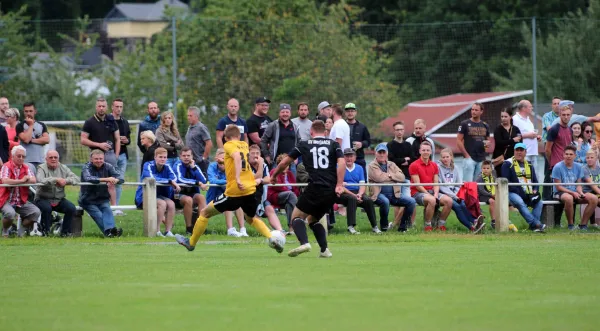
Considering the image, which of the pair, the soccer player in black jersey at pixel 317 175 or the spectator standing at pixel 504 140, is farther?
the spectator standing at pixel 504 140

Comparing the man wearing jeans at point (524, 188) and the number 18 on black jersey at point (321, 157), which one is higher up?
the number 18 on black jersey at point (321, 157)

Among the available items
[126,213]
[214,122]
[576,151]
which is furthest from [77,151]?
[576,151]

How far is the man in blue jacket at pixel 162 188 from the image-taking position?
60.7 ft

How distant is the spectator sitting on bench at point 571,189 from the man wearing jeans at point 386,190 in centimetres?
274

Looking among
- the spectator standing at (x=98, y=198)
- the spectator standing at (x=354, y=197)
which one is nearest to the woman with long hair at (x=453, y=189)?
the spectator standing at (x=354, y=197)

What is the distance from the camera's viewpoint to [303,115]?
20.1 m

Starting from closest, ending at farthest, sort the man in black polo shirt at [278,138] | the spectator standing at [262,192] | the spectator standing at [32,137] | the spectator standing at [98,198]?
1. the spectator standing at [262,192]
2. the spectator standing at [98,198]
3. the spectator standing at [32,137]
4. the man in black polo shirt at [278,138]

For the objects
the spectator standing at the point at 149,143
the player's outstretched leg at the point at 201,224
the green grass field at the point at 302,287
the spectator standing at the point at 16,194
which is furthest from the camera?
the spectator standing at the point at 149,143

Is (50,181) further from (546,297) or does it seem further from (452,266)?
(546,297)

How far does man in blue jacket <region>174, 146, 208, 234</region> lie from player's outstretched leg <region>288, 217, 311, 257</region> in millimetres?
4876

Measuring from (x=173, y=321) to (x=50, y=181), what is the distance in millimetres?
10401

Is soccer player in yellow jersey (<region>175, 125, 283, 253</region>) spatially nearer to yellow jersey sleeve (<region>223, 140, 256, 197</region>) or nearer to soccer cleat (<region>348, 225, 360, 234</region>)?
yellow jersey sleeve (<region>223, 140, 256, 197</region>)

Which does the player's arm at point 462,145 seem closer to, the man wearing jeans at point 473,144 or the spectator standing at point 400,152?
the man wearing jeans at point 473,144

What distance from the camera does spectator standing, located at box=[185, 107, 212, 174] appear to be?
20516 mm
